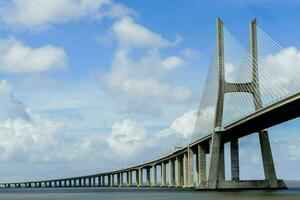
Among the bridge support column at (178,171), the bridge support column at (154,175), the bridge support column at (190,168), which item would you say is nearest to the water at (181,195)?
the bridge support column at (190,168)

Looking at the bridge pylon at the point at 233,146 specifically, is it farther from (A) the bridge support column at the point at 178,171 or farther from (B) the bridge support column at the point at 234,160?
(A) the bridge support column at the point at 178,171

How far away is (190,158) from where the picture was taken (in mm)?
92250

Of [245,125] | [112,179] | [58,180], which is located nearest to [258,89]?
[245,125]

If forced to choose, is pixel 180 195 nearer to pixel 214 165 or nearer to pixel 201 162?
pixel 214 165

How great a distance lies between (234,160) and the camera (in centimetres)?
7688

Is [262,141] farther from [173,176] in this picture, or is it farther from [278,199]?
[173,176]

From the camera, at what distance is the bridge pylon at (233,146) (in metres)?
69.2

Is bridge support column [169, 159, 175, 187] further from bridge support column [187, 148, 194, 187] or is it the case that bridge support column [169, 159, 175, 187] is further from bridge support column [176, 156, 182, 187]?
bridge support column [187, 148, 194, 187]

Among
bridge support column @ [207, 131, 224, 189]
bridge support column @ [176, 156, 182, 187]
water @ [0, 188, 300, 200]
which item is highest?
bridge support column @ [176, 156, 182, 187]

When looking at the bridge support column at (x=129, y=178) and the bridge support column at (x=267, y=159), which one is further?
the bridge support column at (x=129, y=178)

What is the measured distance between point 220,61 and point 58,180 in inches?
4301

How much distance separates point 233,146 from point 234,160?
1641 mm

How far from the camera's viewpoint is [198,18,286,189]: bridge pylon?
6925 cm

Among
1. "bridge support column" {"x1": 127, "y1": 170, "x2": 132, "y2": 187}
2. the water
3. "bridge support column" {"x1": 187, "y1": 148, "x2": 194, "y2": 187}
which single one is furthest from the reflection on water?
"bridge support column" {"x1": 127, "y1": 170, "x2": 132, "y2": 187}
